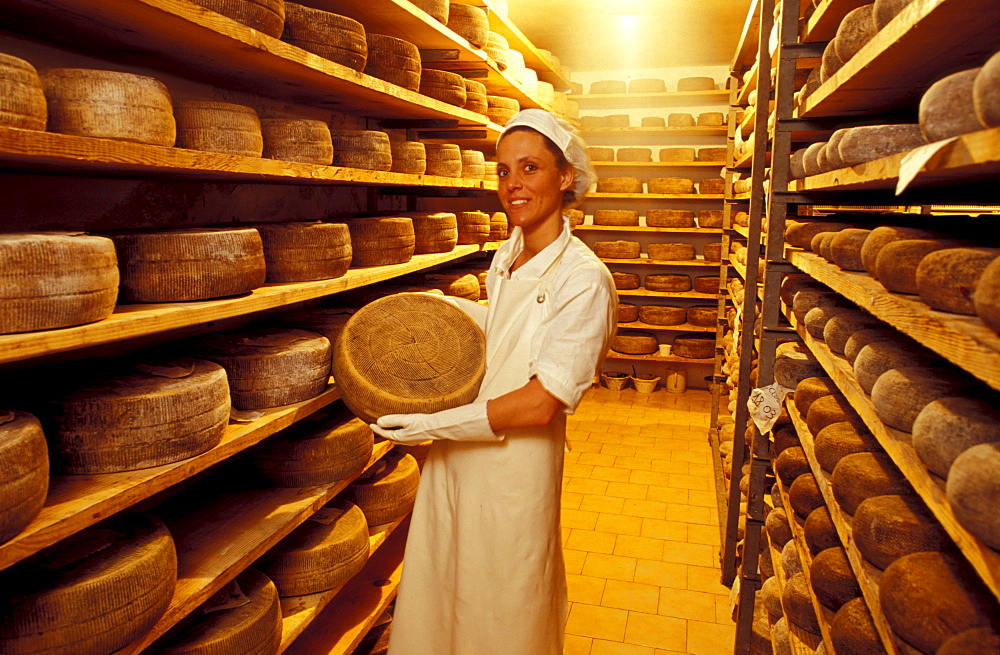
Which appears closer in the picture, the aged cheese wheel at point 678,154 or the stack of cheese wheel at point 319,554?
the stack of cheese wheel at point 319,554

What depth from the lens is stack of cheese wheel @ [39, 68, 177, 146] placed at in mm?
1360

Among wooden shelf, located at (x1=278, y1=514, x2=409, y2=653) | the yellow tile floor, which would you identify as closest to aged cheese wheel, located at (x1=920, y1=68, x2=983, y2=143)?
wooden shelf, located at (x1=278, y1=514, x2=409, y2=653)

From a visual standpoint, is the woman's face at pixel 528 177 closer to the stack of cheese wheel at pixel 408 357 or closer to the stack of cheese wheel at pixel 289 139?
the stack of cheese wheel at pixel 408 357

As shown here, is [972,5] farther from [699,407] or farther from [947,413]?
[699,407]

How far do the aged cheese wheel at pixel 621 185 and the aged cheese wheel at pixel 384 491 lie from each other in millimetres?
4468

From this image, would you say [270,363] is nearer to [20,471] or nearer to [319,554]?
[319,554]

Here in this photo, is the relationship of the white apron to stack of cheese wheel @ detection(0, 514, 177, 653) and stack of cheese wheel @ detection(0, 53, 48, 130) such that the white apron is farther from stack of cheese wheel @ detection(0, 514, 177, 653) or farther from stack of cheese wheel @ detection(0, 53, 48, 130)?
stack of cheese wheel @ detection(0, 53, 48, 130)

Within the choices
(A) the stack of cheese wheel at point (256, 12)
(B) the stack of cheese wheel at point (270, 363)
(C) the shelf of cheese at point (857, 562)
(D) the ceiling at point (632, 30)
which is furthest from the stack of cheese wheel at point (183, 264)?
(D) the ceiling at point (632, 30)

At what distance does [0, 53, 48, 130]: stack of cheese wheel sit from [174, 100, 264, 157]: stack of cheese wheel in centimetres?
45

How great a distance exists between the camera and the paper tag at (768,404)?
2514 millimetres

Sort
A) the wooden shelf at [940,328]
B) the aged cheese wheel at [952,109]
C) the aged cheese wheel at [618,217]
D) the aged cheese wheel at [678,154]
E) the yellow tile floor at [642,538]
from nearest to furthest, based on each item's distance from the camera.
A: the wooden shelf at [940,328] → the aged cheese wheel at [952,109] → the yellow tile floor at [642,538] → the aged cheese wheel at [678,154] → the aged cheese wheel at [618,217]

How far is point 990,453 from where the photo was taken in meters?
0.91

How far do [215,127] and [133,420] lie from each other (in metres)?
0.71

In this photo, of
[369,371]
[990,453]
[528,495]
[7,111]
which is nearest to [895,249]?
[990,453]
